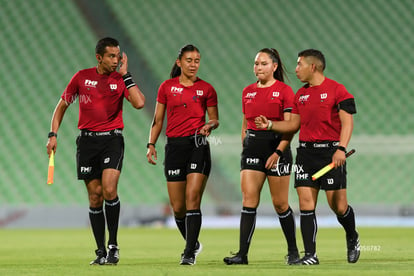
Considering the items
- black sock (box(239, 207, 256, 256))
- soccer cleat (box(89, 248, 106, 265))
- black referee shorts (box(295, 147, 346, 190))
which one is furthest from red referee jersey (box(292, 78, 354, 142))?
soccer cleat (box(89, 248, 106, 265))

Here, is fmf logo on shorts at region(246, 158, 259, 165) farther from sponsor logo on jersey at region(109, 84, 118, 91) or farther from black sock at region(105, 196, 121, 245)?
sponsor logo on jersey at region(109, 84, 118, 91)

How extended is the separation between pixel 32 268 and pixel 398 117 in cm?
1478

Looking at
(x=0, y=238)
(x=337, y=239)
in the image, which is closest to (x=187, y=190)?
(x=337, y=239)

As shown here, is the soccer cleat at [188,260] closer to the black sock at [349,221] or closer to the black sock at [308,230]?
the black sock at [308,230]

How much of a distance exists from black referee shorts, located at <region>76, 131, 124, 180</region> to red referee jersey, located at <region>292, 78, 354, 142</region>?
161cm

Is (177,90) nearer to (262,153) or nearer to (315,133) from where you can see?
(262,153)

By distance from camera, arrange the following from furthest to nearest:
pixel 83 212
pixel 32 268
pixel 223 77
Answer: pixel 223 77 → pixel 83 212 → pixel 32 268

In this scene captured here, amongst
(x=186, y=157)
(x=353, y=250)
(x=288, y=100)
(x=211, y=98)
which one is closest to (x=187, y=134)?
(x=186, y=157)


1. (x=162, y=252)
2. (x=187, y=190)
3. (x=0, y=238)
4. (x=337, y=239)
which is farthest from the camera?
(x=0, y=238)

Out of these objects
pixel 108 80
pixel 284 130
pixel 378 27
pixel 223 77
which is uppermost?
pixel 378 27

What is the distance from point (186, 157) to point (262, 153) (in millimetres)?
692

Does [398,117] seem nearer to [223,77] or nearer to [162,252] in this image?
[223,77]

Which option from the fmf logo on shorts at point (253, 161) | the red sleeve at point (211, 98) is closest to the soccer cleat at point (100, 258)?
the fmf logo on shorts at point (253, 161)

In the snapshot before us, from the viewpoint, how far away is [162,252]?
Result: 9.22 metres
